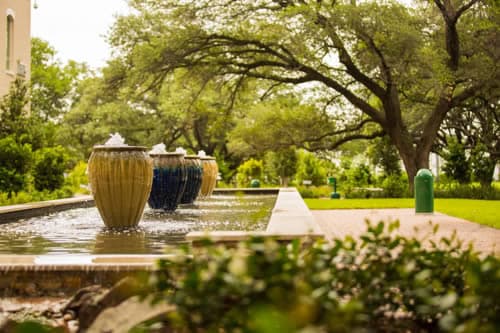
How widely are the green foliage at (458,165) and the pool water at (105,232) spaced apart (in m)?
18.4

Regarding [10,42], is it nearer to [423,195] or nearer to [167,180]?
[167,180]

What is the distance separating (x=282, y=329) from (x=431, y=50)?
71.0 feet

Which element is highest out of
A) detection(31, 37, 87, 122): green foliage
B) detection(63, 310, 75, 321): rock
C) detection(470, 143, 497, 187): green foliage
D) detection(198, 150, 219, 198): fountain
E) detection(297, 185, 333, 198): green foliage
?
detection(31, 37, 87, 122): green foliage

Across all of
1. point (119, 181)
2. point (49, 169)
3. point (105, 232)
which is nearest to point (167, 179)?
point (119, 181)

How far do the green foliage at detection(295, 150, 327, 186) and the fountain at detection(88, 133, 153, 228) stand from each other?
24001 mm

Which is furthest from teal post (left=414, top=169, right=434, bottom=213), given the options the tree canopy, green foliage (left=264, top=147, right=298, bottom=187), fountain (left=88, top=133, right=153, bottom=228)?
green foliage (left=264, top=147, right=298, bottom=187)

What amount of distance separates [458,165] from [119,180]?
21653 millimetres

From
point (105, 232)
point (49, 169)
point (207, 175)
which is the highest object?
point (49, 169)

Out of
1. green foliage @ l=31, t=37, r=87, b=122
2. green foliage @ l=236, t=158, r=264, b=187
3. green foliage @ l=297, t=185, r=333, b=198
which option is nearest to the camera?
green foliage @ l=297, t=185, r=333, b=198

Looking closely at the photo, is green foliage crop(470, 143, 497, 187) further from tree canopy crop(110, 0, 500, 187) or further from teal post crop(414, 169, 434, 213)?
teal post crop(414, 169, 434, 213)

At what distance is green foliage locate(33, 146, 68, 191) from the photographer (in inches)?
736

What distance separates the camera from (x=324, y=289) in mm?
2734

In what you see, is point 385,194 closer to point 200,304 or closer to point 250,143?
point 250,143

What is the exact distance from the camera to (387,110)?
85.9ft
